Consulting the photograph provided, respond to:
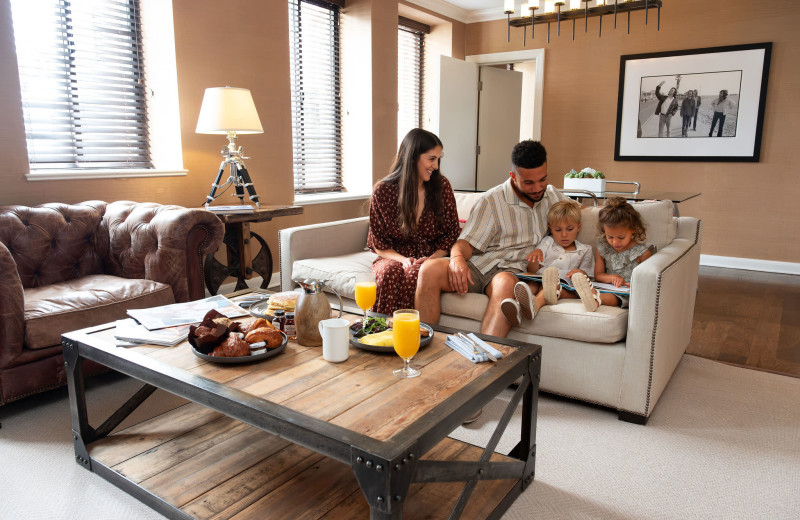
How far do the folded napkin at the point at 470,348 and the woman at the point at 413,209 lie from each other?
896 mm

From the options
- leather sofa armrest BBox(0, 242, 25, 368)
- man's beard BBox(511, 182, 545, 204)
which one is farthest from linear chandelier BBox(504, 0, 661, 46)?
leather sofa armrest BBox(0, 242, 25, 368)

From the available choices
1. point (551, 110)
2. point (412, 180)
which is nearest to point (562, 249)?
point (412, 180)

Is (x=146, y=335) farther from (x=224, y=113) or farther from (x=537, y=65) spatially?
(x=537, y=65)

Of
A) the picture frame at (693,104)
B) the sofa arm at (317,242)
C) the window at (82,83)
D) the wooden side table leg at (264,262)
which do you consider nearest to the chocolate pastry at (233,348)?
the sofa arm at (317,242)

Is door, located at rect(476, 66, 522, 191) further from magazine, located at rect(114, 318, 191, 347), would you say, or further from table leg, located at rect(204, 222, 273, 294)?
magazine, located at rect(114, 318, 191, 347)

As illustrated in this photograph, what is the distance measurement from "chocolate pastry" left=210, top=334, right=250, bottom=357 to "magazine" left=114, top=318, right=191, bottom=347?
21 cm

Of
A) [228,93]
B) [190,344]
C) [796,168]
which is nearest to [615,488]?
[190,344]

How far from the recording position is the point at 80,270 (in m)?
2.77

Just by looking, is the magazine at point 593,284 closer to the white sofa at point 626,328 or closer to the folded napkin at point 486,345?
the white sofa at point 626,328

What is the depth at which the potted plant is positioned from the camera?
4.07 metres

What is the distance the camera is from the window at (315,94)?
4.71 m

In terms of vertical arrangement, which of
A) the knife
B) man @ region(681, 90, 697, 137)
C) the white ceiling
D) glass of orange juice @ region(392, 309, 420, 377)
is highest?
the white ceiling

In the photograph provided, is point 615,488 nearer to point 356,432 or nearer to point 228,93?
point 356,432

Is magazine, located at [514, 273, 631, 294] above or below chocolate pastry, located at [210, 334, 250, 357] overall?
above
